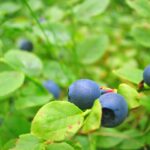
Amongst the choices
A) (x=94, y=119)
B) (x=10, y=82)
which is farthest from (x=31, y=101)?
(x=94, y=119)

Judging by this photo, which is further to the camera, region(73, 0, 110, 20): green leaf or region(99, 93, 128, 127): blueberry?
region(73, 0, 110, 20): green leaf

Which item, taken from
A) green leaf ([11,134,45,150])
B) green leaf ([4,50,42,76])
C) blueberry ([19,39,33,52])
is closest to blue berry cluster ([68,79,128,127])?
green leaf ([11,134,45,150])

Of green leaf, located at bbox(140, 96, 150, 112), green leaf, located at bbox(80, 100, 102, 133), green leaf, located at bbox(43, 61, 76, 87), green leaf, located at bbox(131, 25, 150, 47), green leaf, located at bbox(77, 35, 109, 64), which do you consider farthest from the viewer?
green leaf, located at bbox(77, 35, 109, 64)

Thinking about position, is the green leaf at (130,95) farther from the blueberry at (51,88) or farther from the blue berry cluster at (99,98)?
the blueberry at (51,88)

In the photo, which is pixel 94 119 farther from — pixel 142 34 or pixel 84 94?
pixel 142 34

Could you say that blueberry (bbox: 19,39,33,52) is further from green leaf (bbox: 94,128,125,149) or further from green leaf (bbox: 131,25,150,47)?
green leaf (bbox: 94,128,125,149)

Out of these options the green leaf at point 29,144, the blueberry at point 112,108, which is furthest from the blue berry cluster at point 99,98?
the green leaf at point 29,144

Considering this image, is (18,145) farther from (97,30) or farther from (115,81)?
(97,30)

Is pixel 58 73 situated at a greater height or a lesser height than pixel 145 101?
lesser
